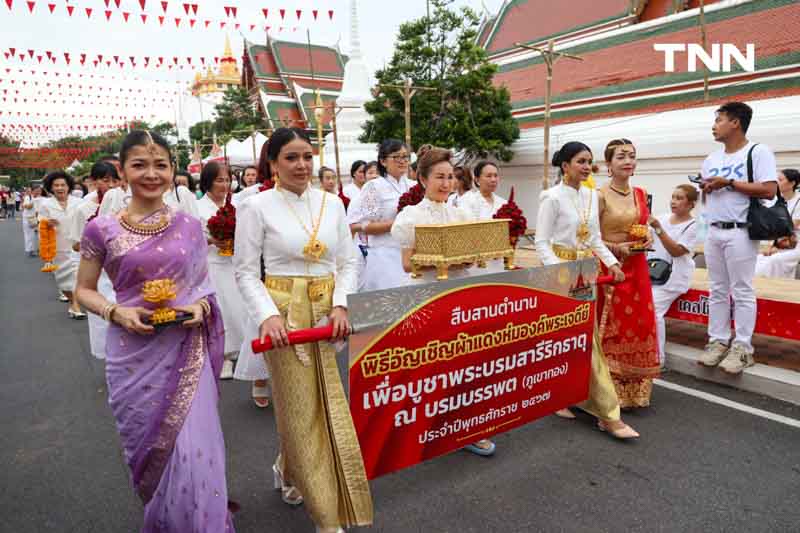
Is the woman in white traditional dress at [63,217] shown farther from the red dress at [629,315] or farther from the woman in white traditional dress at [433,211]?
the red dress at [629,315]

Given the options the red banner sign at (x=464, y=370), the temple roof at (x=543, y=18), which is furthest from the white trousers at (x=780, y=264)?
the temple roof at (x=543, y=18)

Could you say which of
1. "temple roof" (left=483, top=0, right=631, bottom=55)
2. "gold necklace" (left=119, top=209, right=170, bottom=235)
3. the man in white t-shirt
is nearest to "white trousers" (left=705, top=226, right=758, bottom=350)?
the man in white t-shirt

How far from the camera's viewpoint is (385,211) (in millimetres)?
4656

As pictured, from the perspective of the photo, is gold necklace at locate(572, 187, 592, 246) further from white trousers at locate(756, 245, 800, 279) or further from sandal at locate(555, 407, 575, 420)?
white trousers at locate(756, 245, 800, 279)

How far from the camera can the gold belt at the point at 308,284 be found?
2430 millimetres

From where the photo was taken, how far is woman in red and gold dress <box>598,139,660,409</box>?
3656mm

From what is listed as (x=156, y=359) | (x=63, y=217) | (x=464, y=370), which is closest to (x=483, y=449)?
(x=464, y=370)

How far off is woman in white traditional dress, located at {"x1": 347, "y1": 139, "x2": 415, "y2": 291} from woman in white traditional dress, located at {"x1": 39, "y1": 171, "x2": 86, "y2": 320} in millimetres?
4733

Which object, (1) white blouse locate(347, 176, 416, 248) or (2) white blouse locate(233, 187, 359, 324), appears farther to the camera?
(1) white blouse locate(347, 176, 416, 248)

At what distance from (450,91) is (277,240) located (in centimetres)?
1289

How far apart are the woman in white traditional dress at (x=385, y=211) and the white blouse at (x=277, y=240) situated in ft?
6.94

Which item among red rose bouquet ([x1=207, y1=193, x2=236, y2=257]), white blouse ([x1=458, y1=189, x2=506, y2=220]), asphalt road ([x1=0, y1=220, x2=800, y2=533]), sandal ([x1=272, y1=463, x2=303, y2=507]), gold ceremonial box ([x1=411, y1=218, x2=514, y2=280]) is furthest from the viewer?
white blouse ([x1=458, y1=189, x2=506, y2=220])

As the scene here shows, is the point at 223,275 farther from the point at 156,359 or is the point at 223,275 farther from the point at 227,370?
the point at 156,359

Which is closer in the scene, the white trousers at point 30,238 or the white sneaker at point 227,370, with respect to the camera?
the white sneaker at point 227,370
